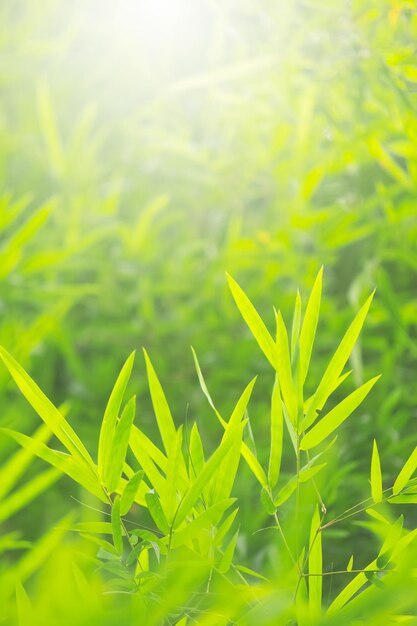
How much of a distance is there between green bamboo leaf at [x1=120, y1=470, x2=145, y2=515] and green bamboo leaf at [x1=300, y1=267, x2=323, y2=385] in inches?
2.7

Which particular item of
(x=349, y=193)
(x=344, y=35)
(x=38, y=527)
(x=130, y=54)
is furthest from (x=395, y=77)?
(x=130, y=54)

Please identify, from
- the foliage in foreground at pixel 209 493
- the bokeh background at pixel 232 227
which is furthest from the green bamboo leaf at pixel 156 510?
the bokeh background at pixel 232 227

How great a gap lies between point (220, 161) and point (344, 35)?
0.72 ft

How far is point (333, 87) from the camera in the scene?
24.7 inches

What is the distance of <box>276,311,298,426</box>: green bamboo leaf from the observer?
27cm

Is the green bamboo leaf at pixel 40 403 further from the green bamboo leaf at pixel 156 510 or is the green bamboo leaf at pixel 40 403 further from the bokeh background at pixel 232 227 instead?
the bokeh background at pixel 232 227

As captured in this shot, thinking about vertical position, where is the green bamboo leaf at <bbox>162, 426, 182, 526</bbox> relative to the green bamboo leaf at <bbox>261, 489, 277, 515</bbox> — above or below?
above

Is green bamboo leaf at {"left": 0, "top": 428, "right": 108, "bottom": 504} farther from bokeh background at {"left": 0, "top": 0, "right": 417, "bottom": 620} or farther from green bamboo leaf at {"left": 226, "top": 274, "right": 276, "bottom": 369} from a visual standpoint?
bokeh background at {"left": 0, "top": 0, "right": 417, "bottom": 620}

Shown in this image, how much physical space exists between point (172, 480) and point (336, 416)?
0.22ft

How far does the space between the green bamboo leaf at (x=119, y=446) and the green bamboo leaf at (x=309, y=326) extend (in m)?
0.06

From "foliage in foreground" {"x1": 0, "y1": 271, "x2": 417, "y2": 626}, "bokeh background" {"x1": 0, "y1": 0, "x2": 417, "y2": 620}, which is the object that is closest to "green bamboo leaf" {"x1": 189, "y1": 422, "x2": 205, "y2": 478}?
"foliage in foreground" {"x1": 0, "y1": 271, "x2": 417, "y2": 626}

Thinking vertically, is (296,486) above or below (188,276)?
above

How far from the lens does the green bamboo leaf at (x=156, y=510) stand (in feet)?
0.83

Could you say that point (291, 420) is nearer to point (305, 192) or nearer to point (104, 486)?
point (104, 486)
